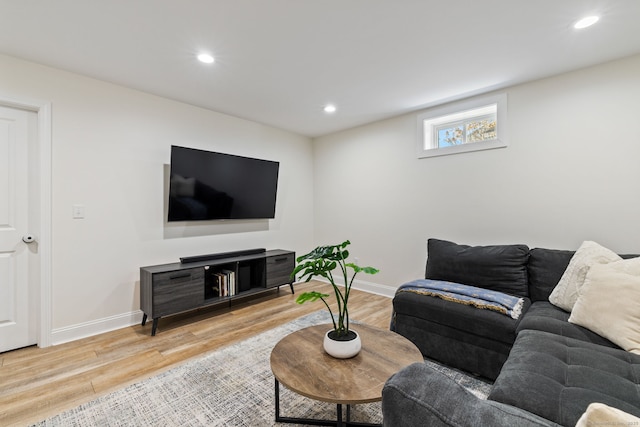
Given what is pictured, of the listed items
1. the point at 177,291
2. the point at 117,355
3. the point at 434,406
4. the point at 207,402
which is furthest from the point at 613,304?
the point at 117,355

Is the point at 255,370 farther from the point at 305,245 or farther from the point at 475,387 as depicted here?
the point at 305,245

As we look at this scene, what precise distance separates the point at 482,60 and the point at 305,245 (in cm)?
336

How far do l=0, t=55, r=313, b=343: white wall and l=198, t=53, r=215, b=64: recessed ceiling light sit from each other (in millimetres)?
1084

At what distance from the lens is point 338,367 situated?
55.3 inches

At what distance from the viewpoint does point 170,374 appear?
2021 mm

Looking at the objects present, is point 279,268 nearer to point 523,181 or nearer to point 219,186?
point 219,186

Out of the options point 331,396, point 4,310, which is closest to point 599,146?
point 331,396

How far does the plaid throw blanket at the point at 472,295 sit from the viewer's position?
1.97 meters

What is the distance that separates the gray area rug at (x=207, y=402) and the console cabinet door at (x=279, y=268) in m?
1.51

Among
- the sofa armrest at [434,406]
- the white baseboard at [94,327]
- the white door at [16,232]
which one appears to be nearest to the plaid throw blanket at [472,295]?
the sofa armrest at [434,406]

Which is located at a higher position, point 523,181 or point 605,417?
point 523,181

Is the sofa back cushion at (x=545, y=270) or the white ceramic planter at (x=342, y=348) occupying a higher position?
the sofa back cushion at (x=545, y=270)

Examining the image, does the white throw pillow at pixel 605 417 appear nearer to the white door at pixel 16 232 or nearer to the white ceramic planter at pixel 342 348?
the white ceramic planter at pixel 342 348

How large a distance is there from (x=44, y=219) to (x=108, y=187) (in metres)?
0.55
